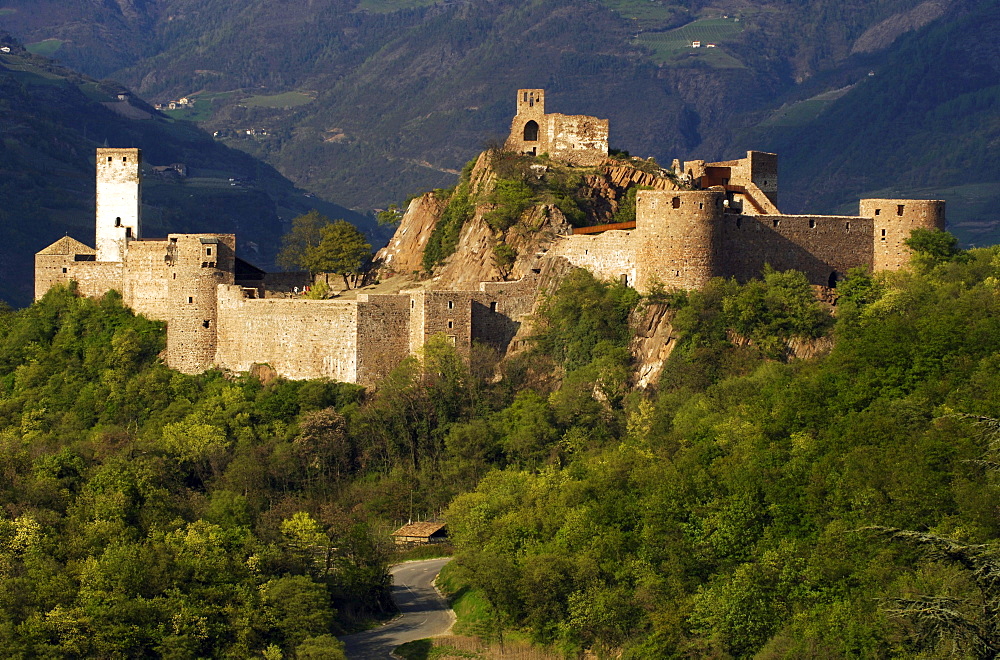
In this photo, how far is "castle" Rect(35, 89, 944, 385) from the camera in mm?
80000

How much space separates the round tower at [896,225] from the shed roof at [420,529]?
67.2 feet

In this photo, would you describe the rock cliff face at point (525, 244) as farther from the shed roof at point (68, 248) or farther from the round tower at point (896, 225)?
the shed roof at point (68, 248)

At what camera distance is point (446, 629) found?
72500 millimetres

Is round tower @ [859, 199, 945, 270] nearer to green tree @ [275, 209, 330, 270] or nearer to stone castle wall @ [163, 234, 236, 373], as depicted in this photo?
stone castle wall @ [163, 234, 236, 373]

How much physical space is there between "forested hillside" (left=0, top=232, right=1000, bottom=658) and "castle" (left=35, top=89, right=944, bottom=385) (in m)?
1.00

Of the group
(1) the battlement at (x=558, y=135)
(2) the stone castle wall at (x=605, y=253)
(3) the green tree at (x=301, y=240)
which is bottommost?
(2) the stone castle wall at (x=605, y=253)

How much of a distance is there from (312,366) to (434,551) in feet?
29.4

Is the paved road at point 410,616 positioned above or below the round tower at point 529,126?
below

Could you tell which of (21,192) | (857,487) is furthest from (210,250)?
(21,192)

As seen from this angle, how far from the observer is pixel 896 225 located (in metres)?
84.1

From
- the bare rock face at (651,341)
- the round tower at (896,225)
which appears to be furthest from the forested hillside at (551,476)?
the round tower at (896,225)

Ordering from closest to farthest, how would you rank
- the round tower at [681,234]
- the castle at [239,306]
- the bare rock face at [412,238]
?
the round tower at [681,234] → the castle at [239,306] → the bare rock face at [412,238]

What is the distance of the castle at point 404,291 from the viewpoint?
8000 centimetres

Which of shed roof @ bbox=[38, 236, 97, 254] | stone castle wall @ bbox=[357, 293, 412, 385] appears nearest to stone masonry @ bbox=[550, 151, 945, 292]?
stone castle wall @ bbox=[357, 293, 412, 385]
